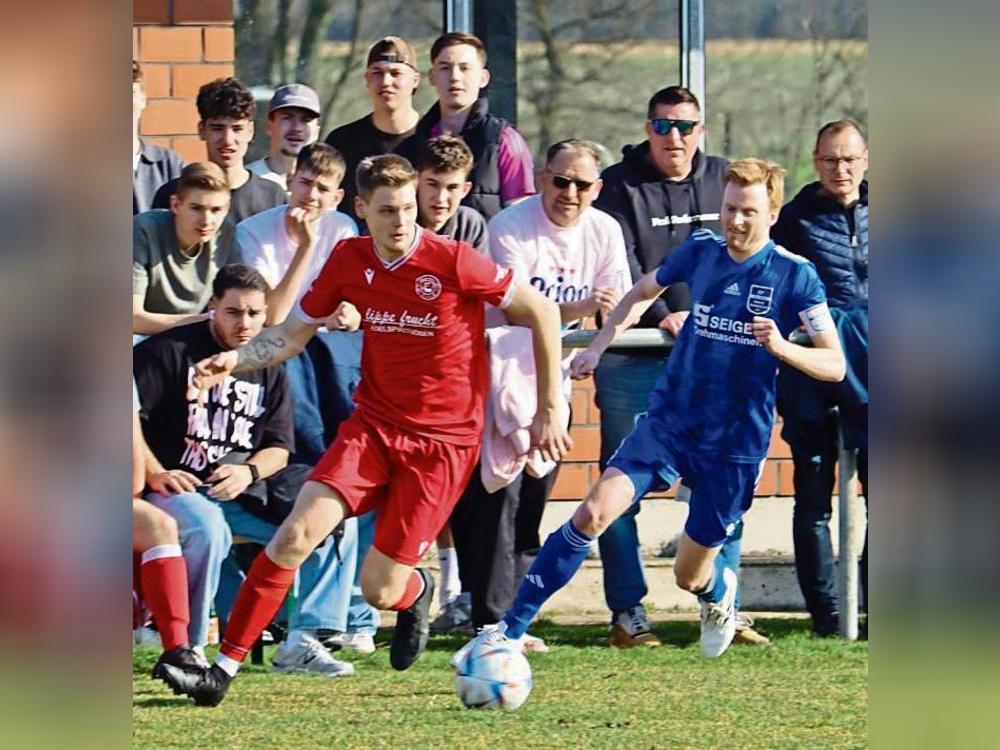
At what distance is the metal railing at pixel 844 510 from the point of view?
6.11m

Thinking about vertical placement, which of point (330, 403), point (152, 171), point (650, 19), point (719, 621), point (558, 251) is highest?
point (650, 19)

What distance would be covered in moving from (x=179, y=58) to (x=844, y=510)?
9.43 feet

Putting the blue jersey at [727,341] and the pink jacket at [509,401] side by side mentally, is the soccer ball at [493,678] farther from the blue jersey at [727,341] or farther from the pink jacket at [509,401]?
the blue jersey at [727,341]

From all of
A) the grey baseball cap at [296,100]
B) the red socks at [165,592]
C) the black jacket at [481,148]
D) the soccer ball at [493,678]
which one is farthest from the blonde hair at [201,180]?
the soccer ball at [493,678]

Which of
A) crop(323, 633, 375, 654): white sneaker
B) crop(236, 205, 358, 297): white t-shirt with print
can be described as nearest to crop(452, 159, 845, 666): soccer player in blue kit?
crop(323, 633, 375, 654): white sneaker

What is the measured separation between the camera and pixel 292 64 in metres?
7.04

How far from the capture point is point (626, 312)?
5746mm

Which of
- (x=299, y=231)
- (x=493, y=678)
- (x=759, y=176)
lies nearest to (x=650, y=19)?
(x=759, y=176)

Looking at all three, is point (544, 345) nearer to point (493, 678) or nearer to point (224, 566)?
point (493, 678)
